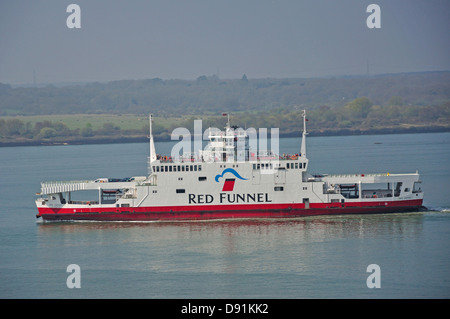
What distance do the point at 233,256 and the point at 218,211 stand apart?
893 centimetres

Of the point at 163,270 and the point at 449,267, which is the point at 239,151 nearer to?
the point at 163,270

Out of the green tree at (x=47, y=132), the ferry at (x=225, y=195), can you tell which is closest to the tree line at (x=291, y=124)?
the green tree at (x=47, y=132)

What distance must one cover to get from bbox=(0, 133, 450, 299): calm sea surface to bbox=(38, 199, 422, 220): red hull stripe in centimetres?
64

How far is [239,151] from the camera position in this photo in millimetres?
48812

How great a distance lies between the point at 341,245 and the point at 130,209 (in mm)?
15805

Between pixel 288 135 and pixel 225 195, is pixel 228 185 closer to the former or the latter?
pixel 225 195

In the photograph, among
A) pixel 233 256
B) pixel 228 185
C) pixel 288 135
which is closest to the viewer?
pixel 233 256

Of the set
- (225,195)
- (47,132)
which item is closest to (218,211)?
(225,195)

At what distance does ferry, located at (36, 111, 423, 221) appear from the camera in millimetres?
47594

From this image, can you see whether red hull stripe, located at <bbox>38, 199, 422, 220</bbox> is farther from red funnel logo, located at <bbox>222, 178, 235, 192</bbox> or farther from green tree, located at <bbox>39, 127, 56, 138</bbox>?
green tree, located at <bbox>39, 127, 56, 138</bbox>

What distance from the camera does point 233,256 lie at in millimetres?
38969

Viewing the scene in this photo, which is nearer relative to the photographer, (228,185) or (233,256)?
(233,256)

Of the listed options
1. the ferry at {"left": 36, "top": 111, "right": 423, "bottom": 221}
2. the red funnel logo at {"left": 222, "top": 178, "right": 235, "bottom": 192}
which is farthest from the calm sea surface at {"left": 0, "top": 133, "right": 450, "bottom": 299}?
the red funnel logo at {"left": 222, "top": 178, "right": 235, "bottom": 192}
